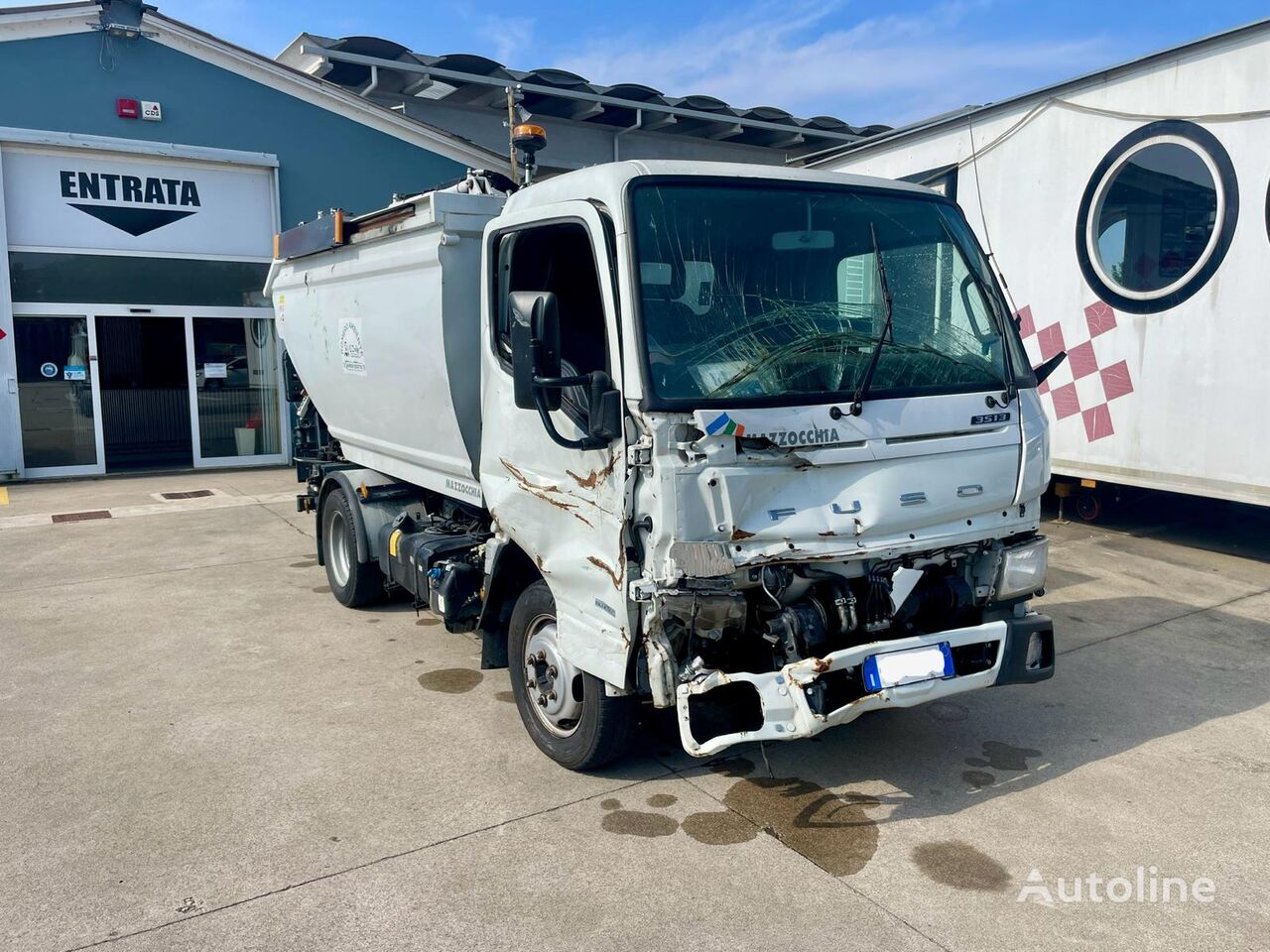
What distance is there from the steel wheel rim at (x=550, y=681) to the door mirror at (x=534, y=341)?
110 cm

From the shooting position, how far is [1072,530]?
912cm

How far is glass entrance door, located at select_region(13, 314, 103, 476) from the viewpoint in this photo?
12539 mm

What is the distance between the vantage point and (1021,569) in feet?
13.3

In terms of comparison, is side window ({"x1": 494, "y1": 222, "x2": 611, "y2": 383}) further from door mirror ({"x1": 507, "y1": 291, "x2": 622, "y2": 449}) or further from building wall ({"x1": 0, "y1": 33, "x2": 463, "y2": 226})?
building wall ({"x1": 0, "y1": 33, "x2": 463, "y2": 226})

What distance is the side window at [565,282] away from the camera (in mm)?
4016

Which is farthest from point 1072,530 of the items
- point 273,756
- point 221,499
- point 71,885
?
point 221,499

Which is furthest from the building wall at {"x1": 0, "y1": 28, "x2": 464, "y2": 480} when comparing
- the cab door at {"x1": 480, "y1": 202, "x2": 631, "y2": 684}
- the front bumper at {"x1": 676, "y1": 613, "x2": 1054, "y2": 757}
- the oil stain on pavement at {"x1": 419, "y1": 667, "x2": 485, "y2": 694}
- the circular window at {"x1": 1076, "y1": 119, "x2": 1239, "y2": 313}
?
the front bumper at {"x1": 676, "y1": 613, "x2": 1054, "y2": 757}

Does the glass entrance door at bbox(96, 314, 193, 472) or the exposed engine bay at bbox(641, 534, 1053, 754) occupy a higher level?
the glass entrance door at bbox(96, 314, 193, 472)

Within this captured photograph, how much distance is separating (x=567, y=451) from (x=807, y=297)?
3.77ft

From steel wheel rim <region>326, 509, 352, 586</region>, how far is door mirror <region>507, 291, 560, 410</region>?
360cm

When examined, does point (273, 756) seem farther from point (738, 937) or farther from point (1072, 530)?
point (1072, 530)

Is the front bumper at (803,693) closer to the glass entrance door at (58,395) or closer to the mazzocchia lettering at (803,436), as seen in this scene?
the mazzocchia lettering at (803,436)

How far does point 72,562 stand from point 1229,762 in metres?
8.40

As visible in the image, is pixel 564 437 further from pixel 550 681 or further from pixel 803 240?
pixel 803 240
